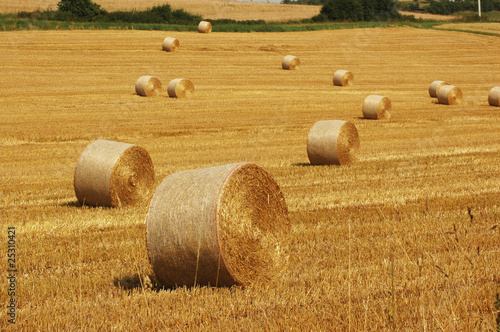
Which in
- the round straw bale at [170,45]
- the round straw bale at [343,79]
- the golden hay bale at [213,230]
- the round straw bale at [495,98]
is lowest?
the round straw bale at [495,98]

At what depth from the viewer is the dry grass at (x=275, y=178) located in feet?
18.2

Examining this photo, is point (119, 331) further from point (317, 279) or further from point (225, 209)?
point (317, 279)

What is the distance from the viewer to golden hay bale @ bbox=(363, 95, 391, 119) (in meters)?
23.1

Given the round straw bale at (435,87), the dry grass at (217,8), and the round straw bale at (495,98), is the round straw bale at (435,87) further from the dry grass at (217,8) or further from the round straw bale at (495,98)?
the dry grass at (217,8)

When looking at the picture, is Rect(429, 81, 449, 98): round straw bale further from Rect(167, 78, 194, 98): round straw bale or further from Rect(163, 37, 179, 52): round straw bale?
Rect(163, 37, 179, 52): round straw bale

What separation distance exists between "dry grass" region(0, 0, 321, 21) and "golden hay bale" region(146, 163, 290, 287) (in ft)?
163

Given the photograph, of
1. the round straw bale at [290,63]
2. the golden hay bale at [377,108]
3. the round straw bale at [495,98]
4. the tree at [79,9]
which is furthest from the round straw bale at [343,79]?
the tree at [79,9]

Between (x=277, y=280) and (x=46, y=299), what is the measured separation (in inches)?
86.6

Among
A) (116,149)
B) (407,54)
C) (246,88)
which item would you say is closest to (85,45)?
(246,88)

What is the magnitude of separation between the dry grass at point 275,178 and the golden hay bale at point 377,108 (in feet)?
2.68

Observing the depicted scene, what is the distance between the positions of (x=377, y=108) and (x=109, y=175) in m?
14.1

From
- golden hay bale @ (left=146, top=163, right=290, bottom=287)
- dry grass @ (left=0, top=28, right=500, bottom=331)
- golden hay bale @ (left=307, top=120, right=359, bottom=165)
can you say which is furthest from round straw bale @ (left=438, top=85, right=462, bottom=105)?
golden hay bale @ (left=146, top=163, right=290, bottom=287)

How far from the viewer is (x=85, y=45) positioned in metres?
39.2

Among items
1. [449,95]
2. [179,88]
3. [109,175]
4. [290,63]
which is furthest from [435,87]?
[109,175]
